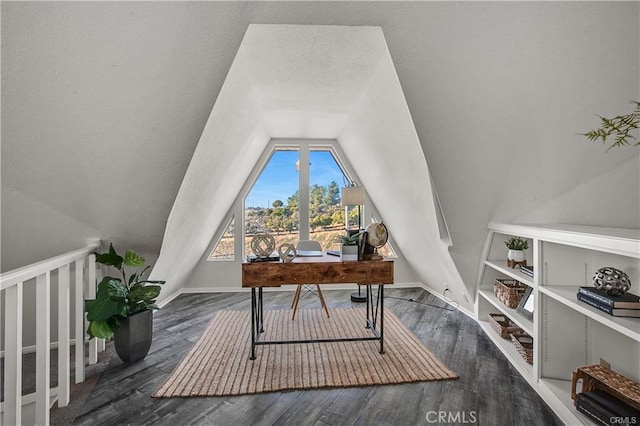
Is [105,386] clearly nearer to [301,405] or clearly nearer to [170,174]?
[301,405]

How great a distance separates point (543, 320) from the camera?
2051mm

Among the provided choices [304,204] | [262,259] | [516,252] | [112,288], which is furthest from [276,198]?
[516,252]

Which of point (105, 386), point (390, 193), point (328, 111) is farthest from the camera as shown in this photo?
point (390, 193)

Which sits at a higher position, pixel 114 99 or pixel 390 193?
pixel 114 99

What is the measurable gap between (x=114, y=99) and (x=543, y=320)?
3.17 metres

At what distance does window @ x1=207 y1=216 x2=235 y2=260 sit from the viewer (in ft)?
15.5

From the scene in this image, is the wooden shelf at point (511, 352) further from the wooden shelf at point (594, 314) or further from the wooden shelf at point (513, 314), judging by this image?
the wooden shelf at point (594, 314)

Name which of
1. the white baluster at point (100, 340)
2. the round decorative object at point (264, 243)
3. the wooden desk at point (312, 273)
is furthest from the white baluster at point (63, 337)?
the round decorative object at point (264, 243)

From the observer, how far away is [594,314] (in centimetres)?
162

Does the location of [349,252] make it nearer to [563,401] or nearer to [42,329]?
[563,401]

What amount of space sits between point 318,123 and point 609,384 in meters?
3.48

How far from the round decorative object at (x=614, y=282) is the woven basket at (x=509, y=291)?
0.98 meters

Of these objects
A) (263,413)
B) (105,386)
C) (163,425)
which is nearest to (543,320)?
(263,413)
